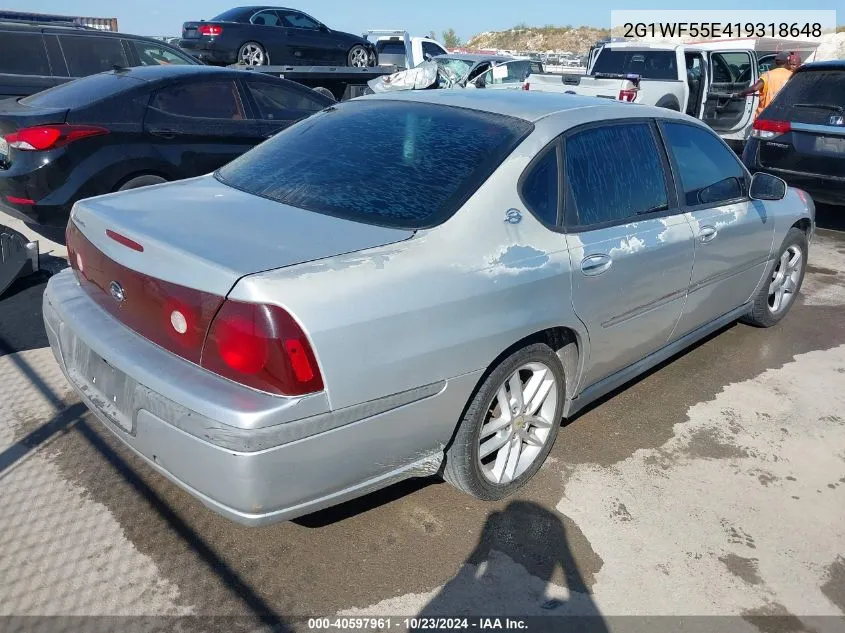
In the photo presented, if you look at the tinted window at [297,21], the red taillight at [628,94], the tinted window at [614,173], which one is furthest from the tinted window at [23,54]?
the red taillight at [628,94]

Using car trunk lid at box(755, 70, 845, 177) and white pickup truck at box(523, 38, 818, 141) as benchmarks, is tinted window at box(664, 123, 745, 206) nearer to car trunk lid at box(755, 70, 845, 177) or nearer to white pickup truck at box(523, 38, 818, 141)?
car trunk lid at box(755, 70, 845, 177)

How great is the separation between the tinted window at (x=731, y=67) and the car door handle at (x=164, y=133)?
9269 millimetres

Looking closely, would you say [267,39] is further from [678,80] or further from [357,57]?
[678,80]

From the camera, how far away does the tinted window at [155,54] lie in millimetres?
8703

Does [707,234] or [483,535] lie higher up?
[707,234]

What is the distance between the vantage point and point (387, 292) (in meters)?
2.27

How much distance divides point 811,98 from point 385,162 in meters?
5.90

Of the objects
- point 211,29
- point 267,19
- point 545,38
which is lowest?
point 545,38

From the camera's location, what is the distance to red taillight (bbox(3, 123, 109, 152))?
504 cm

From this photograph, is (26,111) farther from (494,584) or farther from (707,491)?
(707,491)

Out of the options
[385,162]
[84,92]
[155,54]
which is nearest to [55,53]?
[155,54]

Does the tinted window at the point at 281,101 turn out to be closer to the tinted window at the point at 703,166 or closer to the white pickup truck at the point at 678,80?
the tinted window at the point at 703,166

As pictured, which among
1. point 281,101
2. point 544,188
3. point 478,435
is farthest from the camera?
point 281,101

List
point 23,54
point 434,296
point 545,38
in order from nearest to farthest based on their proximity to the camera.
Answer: point 434,296
point 23,54
point 545,38
